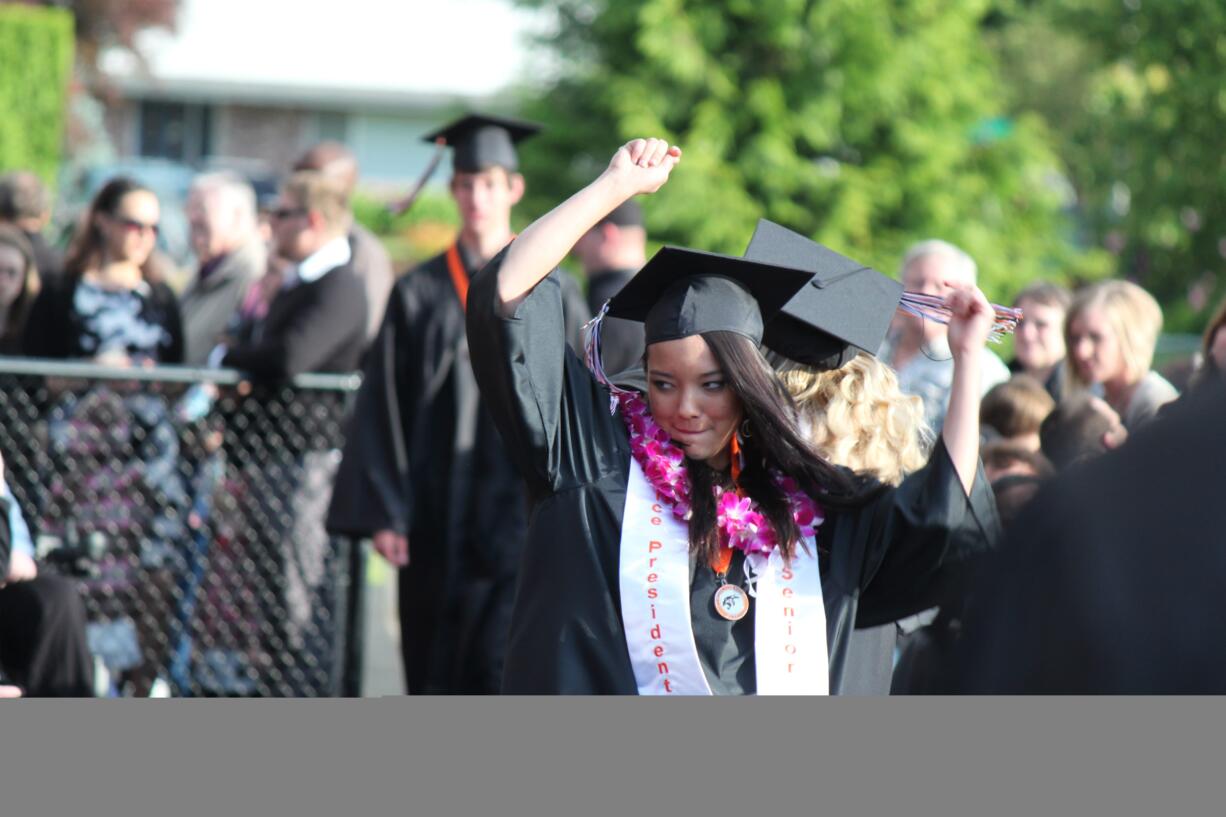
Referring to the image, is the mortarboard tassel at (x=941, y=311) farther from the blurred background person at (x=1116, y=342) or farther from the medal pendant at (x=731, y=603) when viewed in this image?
the blurred background person at (x=1116, y=342)

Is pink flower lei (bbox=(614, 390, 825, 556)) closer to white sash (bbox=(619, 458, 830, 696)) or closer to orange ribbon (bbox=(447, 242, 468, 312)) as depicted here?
white sash (bbox=(619, 458, 830, 696))

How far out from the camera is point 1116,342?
5094mm

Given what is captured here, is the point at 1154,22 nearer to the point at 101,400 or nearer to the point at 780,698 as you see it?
the point at 101,400

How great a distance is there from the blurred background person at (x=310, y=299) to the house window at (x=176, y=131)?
3314cm

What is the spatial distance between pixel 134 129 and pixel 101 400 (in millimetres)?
33761

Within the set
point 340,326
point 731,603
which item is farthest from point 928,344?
point 731,603

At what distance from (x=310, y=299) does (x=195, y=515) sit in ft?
3.01

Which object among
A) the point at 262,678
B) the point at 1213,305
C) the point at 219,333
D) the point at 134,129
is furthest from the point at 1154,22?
the point at 134,129

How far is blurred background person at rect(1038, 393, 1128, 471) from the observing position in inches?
177

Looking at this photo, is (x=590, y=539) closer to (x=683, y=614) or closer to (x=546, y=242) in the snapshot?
(x=683, y=614)

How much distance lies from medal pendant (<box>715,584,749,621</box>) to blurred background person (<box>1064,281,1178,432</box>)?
2619 mm

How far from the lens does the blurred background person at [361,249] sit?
6406mm

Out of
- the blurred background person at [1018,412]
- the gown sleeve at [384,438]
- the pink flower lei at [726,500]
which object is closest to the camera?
the pink flower lei at [726,500]

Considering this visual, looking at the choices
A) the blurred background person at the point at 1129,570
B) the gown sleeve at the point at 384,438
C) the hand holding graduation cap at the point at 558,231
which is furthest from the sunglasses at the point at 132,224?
the blurred background person at the point at 1129,570
